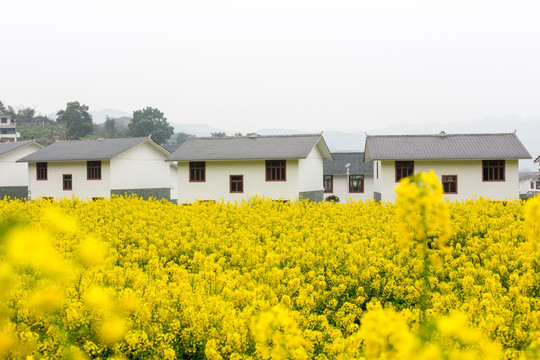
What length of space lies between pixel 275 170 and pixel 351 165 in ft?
40.1

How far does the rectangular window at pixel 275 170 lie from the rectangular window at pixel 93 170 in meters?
9.09

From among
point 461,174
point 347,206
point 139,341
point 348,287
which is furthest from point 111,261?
point 461,174

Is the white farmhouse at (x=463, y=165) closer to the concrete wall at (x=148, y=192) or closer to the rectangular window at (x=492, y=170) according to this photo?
the rectangular window at (x=492, y=170)

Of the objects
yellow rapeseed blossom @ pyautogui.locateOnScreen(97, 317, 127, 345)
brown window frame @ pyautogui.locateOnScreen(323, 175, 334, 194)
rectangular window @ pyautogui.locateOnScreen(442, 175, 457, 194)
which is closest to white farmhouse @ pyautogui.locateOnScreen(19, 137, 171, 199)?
brown window frame @ pyautogui.locateOnScreen(323, 175, 334, 194)

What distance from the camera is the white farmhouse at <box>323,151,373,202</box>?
3288 cm

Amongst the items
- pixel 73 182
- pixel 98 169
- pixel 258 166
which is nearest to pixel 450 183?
pixel 258 166

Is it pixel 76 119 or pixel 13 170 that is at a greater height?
pixel 76 119

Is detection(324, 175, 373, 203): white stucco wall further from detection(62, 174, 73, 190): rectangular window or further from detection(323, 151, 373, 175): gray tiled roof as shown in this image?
detection(62, 174, 73, 190): rectangular window

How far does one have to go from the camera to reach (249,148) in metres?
23.8

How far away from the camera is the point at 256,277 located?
602 centimetres

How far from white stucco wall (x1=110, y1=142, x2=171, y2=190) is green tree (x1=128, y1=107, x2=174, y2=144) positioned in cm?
3275

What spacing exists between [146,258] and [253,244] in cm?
170

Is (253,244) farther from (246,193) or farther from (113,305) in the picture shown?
(246,193)

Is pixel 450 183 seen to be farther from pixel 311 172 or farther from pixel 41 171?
pixel 41 171
